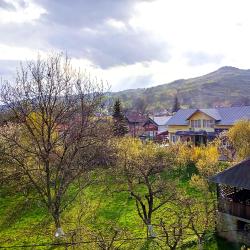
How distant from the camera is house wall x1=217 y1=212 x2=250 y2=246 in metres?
20.5

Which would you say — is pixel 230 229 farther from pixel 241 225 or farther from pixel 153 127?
pixel 153 127

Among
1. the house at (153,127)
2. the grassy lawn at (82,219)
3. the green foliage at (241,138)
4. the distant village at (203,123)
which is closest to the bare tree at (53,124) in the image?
the grassy lawn at (82,219)

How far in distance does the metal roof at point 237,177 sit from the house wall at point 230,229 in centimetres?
206

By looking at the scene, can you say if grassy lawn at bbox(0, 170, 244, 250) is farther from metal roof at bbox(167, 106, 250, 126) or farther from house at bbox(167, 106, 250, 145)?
house at bbox(167, 106, 250, 145)

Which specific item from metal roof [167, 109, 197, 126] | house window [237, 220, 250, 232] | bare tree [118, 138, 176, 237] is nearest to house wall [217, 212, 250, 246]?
house window [237, 220, 250, 232]

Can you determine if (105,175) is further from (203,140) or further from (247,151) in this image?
(203,140)

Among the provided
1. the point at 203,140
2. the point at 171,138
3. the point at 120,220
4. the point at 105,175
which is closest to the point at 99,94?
the point at 120,220

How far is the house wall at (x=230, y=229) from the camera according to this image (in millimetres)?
20516

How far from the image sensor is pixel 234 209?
69.9ft

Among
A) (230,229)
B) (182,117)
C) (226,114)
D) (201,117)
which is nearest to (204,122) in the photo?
(201,117)

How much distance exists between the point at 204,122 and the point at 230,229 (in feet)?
114

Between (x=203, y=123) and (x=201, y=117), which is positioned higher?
(x=201, y=117)

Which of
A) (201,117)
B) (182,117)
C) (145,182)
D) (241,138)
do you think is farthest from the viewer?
(182,117)

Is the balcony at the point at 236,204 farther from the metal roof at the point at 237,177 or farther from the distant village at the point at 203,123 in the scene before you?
the distant village at the point at 203,123
